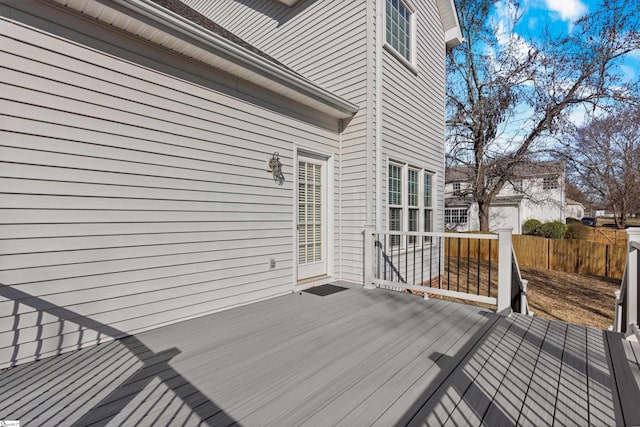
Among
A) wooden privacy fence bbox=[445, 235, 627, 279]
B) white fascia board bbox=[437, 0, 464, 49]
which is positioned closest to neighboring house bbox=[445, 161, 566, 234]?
wooden privacy fence bbox=[445, 235, 627, 279]

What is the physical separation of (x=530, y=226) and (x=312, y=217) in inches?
674

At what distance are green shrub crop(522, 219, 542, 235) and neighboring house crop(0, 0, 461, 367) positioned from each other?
15.1m

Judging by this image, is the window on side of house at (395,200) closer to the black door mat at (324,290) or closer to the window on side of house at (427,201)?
the window on side of house at (427,201)

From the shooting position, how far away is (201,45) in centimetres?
306

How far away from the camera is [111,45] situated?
2.72 m

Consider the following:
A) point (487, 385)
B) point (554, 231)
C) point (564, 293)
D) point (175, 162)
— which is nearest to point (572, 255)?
point (564, 293)

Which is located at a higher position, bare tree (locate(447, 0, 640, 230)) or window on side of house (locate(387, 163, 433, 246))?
bare tree (locate(447, 0, 640, 230))

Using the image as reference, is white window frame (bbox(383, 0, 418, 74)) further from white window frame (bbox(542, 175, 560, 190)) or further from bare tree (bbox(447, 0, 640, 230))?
white window frame (bbox(542, 175, 560, 190))

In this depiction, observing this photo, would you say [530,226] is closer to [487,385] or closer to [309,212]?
[309,212]

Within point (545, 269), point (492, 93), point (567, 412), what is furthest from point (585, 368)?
point (492, 93)

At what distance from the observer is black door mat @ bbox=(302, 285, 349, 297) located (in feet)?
13.9

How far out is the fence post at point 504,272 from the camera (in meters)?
3.23

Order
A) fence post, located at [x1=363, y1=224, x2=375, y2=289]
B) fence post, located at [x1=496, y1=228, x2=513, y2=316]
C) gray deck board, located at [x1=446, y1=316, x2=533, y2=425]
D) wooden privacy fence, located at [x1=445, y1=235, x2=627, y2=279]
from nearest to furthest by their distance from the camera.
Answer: gray deck board, located at [x1=446, y1=316, x2=533, y2=425] < fence post, located at [x1=496, y1=228, x2=513, y2=316] < fence post, located at [x1=363, y1=224, x2=375, y2=289] < wooden privacy fence, located at [x1=445, y1=235, x2=627, y2=279]

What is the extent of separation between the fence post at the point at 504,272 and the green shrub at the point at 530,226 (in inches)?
640
